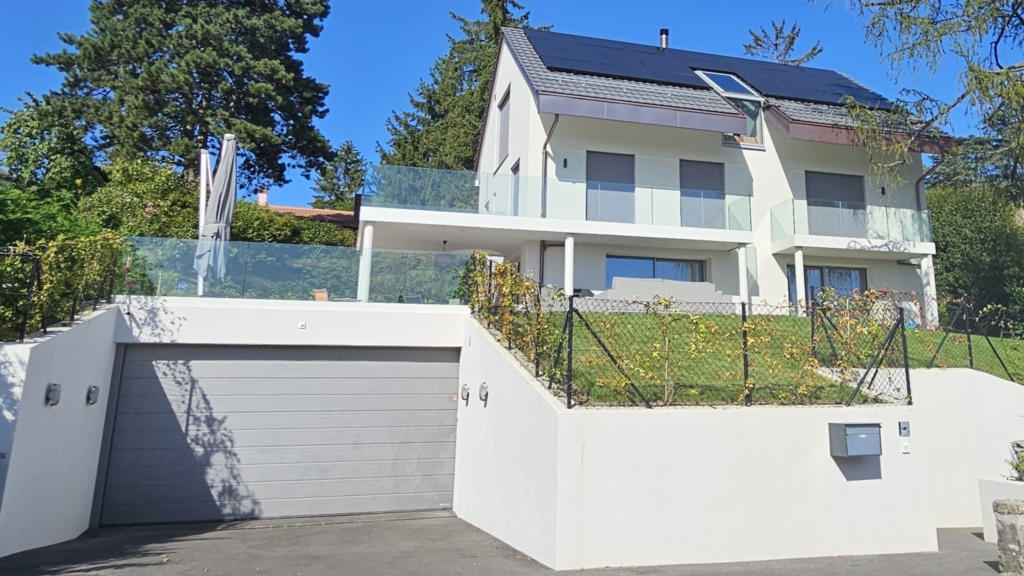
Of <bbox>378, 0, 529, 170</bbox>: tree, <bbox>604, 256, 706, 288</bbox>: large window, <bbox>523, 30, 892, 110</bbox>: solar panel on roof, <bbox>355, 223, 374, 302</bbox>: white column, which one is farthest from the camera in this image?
<bbox>378, 0, 529, 170</bbox>: tree

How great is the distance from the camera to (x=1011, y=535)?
16.8ft

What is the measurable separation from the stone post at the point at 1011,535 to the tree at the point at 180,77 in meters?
22.7

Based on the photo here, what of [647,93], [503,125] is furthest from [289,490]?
[503,125]

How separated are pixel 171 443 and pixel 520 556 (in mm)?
5707

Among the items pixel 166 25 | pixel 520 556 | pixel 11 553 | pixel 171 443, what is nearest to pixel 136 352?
pixel 171 443

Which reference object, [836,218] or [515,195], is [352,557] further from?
[836,218]

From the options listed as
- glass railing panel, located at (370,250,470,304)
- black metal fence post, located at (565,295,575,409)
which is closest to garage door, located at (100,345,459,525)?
glass railing panel, located at (370,250,470,304)

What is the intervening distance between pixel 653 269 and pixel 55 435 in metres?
12.8

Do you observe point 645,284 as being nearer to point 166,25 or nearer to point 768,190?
point 768,190

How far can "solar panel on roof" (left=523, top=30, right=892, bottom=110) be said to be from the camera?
15.8m

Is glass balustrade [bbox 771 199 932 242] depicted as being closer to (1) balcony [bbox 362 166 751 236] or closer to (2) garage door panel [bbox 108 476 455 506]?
(1) balcony [bbox 362 166 751 236]

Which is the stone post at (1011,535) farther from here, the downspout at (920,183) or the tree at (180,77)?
the tree at (180,77)

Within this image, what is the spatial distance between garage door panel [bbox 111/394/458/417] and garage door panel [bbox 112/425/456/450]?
32cm

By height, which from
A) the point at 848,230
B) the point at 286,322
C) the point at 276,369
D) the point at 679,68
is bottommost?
the point at 276,369
